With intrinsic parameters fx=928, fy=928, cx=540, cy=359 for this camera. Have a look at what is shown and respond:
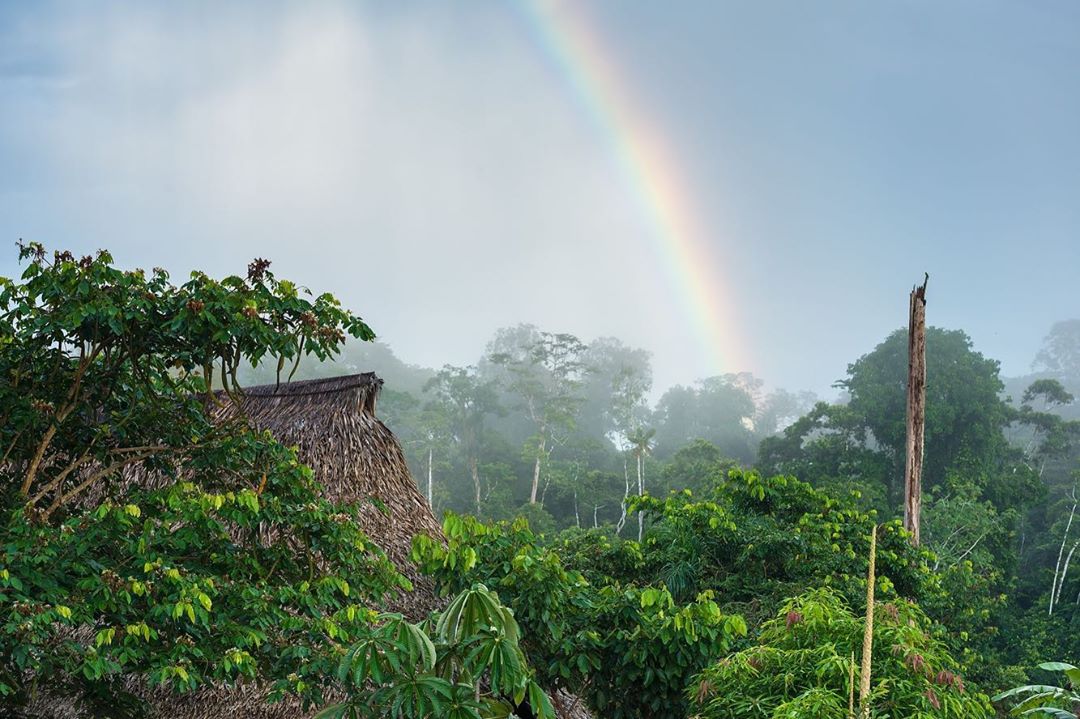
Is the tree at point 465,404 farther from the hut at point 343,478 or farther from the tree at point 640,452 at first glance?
the hut at point 343,478

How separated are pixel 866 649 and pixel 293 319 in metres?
3.58

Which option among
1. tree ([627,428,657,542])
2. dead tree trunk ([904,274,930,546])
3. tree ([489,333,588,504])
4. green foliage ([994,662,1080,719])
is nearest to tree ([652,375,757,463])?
tree ([489,333,588,504])

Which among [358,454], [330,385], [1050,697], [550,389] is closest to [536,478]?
[550,389]

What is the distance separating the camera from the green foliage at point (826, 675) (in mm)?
3713

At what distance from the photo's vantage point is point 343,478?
752 cm

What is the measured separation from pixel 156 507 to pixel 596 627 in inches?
112

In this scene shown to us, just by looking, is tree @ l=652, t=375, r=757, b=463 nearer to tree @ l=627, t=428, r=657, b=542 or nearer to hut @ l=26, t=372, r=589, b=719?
tree @ l=627, t=428, r=657, b=542

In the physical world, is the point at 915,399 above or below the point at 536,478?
above

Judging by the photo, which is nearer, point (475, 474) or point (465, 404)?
point (475, 474)

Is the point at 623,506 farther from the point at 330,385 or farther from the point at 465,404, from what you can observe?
the point at 330,385

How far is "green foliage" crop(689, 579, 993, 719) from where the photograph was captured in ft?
12.2

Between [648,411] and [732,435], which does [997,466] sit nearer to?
[732,435]

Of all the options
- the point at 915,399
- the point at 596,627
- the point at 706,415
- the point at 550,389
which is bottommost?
the point at 596,627

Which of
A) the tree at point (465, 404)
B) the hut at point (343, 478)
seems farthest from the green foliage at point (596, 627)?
the tree at point (465, 404)
